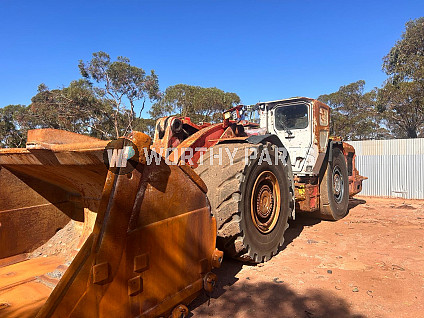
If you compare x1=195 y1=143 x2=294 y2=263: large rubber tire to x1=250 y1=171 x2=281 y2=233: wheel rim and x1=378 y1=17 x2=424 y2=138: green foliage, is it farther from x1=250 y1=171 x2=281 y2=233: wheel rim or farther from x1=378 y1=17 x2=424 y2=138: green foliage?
x1=378 y1=17 x2=424 y2=138: green foliage

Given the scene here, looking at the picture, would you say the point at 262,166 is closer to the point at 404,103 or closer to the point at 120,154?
the point at 120,154

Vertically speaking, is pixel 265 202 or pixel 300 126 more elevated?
pixel 300 126

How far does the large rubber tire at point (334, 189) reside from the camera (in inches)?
256

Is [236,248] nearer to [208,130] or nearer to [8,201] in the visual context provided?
[208,130]

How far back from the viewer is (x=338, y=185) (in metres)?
7.33

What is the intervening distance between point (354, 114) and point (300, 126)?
1226 inches

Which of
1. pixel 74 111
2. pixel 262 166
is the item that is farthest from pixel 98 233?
pixel 74 111

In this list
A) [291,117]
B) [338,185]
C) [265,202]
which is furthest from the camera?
[338,185]

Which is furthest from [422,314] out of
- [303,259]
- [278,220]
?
[278,220]

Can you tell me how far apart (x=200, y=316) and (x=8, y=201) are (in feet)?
7.70

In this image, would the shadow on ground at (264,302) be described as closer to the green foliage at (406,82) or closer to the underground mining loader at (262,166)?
the underground mining loader at (262,166)

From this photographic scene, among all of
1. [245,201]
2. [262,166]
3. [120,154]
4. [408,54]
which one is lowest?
[245,201]

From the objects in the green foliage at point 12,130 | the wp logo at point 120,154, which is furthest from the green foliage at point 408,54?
the green foliage at point 12,130

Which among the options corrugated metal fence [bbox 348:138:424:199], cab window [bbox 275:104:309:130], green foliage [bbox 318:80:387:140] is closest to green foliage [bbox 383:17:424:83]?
green foliage [bbox 318:80:387:140]
